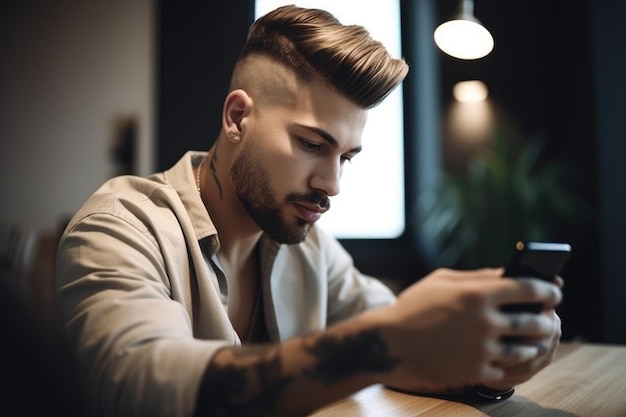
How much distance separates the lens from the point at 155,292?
81 cm

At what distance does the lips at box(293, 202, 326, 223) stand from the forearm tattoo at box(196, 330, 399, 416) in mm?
615

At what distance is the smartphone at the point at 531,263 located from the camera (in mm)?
671

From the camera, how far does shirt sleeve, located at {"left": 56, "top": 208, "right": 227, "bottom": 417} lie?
2.11 feet

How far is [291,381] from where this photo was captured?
2.09 ft

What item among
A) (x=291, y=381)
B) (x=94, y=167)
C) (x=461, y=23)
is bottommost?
(x=291, y=381)

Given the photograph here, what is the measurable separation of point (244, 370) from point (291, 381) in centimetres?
6

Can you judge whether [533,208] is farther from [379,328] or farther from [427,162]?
[379,328]

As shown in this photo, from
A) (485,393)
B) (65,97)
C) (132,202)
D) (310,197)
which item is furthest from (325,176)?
(65,97)

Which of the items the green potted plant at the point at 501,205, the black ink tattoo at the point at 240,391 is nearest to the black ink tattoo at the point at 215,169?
the black ink tattoo at the point at 240,391

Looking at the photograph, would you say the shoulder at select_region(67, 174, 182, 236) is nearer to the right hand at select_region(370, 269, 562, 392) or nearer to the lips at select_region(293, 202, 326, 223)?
the lips at select_region(293, 202, 326, 223)

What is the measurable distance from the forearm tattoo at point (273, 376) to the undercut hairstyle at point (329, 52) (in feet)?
2.36

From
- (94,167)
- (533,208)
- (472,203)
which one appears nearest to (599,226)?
(533,208)

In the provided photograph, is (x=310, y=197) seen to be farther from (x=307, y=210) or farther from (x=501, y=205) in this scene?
(x=501, y=205)

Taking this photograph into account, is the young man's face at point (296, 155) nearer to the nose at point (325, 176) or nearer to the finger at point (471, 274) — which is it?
the nose at point (325, 176)
